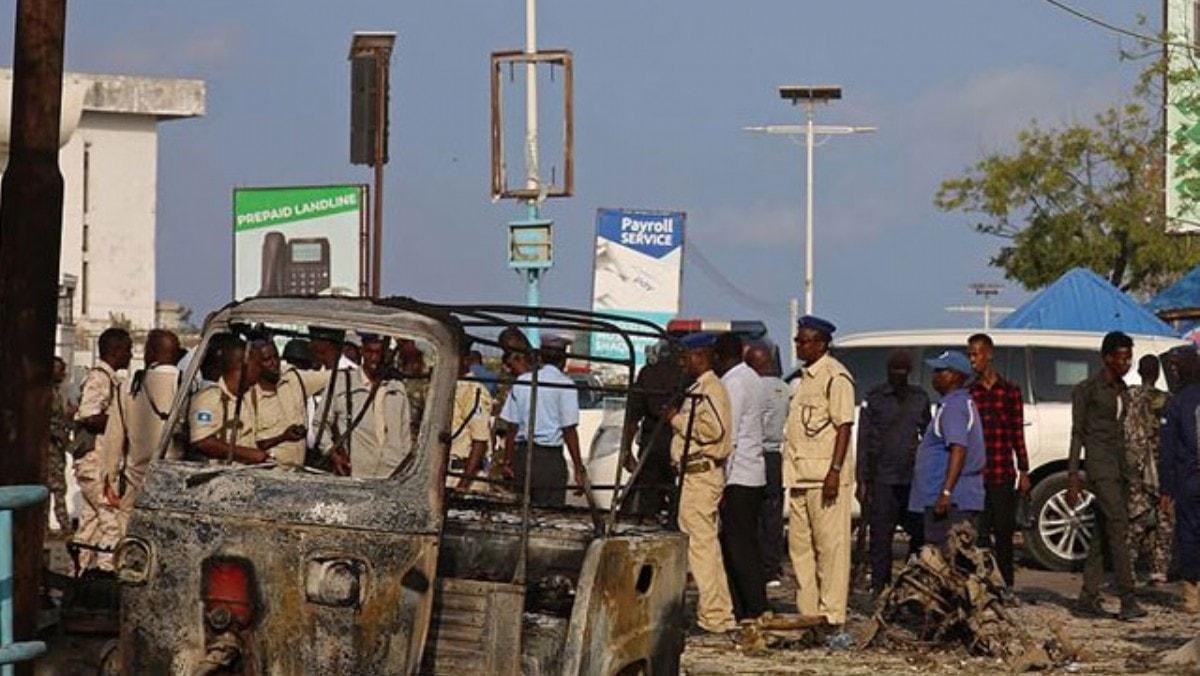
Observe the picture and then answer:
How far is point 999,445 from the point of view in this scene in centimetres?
1848

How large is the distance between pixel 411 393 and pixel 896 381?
7434mm

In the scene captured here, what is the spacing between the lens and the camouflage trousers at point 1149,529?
19.8m

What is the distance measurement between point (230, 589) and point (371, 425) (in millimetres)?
1164

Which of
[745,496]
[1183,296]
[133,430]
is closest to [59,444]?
[133,430]

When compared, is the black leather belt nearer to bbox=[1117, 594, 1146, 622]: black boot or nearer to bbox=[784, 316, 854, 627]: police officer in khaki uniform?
bbox=[784, 316, 854, 627]: police officer in khaki uniform

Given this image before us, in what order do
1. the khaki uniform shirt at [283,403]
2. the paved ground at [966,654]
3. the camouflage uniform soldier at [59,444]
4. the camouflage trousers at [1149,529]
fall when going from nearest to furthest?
the khaki uniform shirt at [283,403] < the paved ground at [966,654] < the camouflage trousers at [1149,529] < the camouflage uniform soldier at [59,444]

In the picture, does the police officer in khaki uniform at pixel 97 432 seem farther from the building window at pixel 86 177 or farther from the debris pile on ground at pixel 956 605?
the building window at pixel 86 177

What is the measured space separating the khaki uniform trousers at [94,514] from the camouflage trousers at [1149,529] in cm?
740

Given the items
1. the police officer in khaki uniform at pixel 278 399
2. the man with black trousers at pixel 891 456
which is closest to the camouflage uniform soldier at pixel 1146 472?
the man with black trousers at pixel 891 456

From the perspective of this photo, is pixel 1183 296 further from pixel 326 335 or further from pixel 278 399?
pixel 326 335

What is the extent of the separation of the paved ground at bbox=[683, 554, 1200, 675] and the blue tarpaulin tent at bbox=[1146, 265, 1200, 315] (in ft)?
47.2

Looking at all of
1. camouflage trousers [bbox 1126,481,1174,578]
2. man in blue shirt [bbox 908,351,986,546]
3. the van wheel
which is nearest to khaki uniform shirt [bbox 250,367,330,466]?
man in blue shirt [bbox 908,351,986,546]

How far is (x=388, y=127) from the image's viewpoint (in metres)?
32.6

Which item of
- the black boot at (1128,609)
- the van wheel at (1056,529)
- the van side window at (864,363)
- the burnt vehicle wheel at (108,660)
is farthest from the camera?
the van side window at (864,363)
